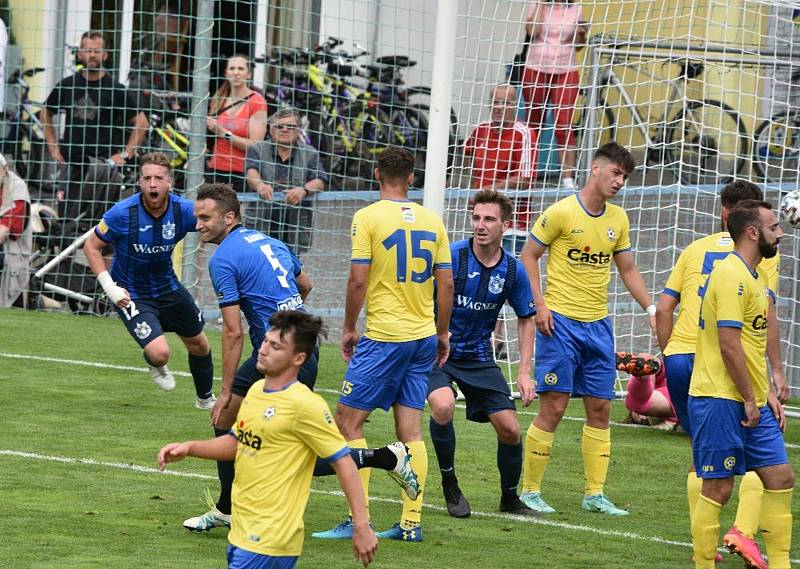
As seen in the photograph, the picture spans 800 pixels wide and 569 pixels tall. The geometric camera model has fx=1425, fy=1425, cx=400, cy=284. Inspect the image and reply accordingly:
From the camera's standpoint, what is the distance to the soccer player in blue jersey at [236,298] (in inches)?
286

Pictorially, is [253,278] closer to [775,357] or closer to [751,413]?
[751,413]

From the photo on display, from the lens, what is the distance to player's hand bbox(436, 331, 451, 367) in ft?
26.1

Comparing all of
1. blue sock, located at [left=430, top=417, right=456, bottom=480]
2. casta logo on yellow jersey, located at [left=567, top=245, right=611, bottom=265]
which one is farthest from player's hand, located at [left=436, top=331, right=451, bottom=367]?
casta logo on yellow jersey, located at [left=567, top=245, right=611, bottom=265]

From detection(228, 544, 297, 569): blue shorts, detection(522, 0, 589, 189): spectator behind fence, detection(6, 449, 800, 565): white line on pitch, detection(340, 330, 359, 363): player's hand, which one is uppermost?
detection(522, 0, 589, 189): spectator behind fence

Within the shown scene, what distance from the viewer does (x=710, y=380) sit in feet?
22.6

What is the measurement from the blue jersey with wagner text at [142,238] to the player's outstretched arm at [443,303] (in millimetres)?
3246

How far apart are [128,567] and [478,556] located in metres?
1.80

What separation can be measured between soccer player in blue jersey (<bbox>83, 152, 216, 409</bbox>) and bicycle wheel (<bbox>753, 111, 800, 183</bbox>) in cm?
580

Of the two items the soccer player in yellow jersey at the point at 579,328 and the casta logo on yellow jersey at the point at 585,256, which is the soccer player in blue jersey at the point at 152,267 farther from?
the casta logo on yellow jersey at the point at 585,256

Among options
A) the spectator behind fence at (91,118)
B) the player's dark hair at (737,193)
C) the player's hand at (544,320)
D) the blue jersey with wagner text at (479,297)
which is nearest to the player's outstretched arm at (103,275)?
the blue jersey with wagner text at (479,297)

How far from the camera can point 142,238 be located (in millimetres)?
10516

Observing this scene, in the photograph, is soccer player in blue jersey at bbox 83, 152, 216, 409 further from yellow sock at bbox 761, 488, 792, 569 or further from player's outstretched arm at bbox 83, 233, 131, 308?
yellow sock at bbox 761, 488, 792, 569

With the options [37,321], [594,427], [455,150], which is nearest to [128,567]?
[594,427]

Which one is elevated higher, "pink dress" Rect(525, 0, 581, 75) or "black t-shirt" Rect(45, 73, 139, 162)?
"pink dress" Rect(525, 0, 581, 75)
